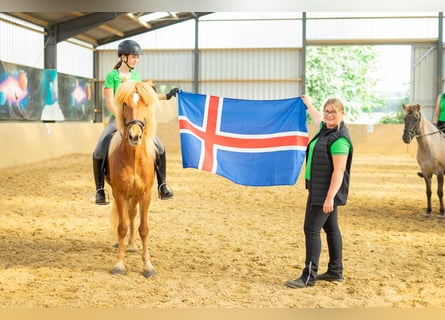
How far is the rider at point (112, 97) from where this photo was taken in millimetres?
4770

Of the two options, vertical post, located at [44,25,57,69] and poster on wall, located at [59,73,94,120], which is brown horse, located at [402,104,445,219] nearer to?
poster on wall, located at [59,73,94,120]

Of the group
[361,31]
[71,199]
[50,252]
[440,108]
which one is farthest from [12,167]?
[361,31]


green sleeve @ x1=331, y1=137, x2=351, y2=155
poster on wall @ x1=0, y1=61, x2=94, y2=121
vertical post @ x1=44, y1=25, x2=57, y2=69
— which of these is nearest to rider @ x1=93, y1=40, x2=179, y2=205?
green sleeve @ x1=331, y1=137, x2=351, y2=155

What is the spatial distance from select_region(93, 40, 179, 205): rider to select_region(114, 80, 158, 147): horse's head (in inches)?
11.8

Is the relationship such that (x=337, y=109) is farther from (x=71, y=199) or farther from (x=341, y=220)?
(x=71, y=199)

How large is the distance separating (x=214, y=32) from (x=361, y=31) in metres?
5.94

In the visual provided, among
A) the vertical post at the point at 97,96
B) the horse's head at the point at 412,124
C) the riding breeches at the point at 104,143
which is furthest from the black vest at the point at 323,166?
the vertical post at the point at 97,96

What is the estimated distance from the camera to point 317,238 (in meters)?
4.15

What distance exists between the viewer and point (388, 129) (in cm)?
2105

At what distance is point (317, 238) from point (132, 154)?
158 centimetres

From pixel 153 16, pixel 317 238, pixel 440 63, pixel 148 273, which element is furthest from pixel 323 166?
pixel 440 63

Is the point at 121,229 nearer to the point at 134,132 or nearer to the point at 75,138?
the point at 134,132

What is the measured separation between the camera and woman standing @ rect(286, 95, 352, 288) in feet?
12.9

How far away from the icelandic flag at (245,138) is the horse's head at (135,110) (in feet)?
3.02
